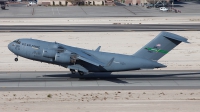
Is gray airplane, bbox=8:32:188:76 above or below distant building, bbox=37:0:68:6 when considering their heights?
above

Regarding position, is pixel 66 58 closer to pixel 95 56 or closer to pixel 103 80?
pixel 95 56

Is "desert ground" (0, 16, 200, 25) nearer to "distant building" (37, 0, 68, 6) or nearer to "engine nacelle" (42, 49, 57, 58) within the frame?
"distant building" (37, 0, 68, 6)

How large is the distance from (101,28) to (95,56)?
124ft

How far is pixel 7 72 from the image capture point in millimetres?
43219

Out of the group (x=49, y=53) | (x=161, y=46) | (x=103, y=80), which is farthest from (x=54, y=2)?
(x=161, y=46)

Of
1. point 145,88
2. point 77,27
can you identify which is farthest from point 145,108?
point 77,27

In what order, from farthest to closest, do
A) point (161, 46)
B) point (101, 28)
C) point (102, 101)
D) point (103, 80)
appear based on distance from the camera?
point (101, 28) → point (103, 80) → point (161, 46) → point (102, 101)

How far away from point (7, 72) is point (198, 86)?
17.6 metres

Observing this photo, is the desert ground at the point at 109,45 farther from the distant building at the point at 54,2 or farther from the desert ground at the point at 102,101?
the distant building at the point at 54,2

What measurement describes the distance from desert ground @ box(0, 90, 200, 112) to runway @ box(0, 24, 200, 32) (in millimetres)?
39153

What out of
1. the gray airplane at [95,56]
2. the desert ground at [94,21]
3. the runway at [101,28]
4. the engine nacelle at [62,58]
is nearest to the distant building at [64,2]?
the desert ground at [94,21]

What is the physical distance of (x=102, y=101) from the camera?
32.5 metres

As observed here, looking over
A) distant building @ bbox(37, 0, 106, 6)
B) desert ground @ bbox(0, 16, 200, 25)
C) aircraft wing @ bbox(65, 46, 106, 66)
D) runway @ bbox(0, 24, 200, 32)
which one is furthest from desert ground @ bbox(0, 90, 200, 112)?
distant building @ bbox(37, 0, 106, 6)

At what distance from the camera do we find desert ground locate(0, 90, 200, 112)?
99.3 ft
